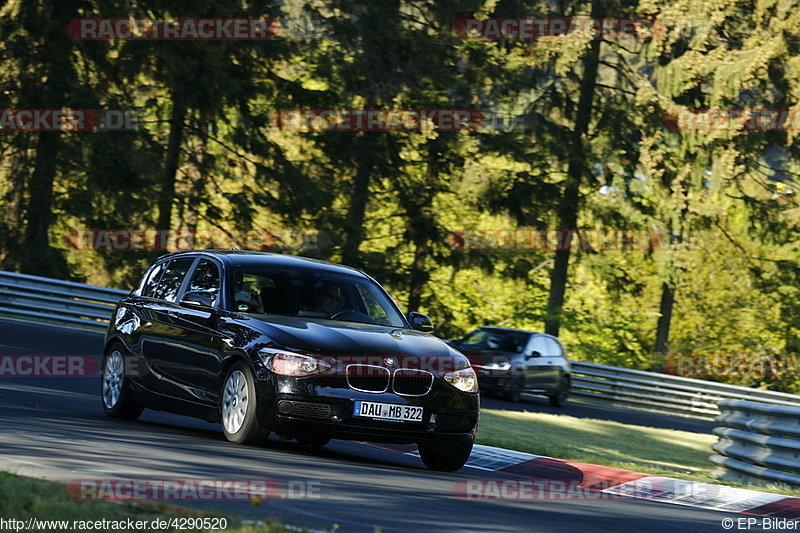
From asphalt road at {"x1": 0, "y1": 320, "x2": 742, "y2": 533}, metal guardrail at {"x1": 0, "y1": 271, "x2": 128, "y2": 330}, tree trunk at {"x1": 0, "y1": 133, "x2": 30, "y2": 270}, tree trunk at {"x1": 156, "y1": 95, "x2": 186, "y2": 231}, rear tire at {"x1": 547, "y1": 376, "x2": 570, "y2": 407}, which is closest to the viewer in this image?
asphalt road at {"x1": 0, "y1": 320, "x2": 742, "y2": 533}

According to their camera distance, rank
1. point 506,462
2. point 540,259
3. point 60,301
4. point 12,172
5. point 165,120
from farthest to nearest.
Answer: point 540,259 → point 165,120 → point 12,172 → point 60,301 → point 506,462

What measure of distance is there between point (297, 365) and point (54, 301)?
57.9ft

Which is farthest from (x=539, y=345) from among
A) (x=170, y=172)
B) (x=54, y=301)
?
(x=170, y=172)

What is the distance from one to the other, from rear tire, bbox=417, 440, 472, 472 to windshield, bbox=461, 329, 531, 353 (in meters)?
16.0

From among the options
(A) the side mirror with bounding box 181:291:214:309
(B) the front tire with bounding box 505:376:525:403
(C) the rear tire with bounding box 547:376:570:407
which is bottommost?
(C) the rear tire with bounding box 547:376:570:407

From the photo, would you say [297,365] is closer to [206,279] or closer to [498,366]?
[206,279]

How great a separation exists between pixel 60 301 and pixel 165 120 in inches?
392

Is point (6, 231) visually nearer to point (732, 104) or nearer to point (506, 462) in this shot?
point (732, 104)

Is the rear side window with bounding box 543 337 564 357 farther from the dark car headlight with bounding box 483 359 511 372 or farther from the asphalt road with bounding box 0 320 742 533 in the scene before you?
the asphalt road with bounding box 0 320 742 533

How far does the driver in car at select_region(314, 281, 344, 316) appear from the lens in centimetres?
1120

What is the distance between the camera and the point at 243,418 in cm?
1022

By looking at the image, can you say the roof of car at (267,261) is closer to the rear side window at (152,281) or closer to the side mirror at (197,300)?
the side mirror at (197,300)

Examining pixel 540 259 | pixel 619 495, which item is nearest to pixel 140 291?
pixel 619 495

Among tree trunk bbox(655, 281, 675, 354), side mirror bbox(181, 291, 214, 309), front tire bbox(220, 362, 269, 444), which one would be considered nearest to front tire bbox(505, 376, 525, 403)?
side mirror bbox(181, 291, 214, 309)
